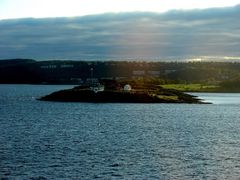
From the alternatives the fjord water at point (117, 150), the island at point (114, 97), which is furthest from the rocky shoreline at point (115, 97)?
the fjord water at point (117, 150)

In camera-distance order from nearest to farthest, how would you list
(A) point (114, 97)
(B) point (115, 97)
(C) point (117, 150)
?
(C) point (117, 150) < (B) point (115, 97) < (A) point (114, 97)

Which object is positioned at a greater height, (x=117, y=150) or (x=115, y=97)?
(x=115, y=97)

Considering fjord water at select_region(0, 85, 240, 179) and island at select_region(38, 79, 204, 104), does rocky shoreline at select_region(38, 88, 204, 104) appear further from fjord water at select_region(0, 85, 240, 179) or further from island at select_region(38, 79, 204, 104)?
fjord water at select_region(0, 85, 240, 179)

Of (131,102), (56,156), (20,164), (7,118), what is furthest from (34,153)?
(131,102)

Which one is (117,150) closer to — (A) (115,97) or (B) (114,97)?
(A) (115,97)

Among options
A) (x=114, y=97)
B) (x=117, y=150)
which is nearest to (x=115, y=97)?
(x=114, y=97)

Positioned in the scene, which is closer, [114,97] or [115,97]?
[115,97]

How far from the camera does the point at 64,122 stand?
304 ft

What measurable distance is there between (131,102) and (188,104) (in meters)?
16.6

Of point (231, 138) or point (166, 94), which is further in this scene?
point (166, 94)

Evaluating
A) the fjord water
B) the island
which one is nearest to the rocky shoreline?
the island

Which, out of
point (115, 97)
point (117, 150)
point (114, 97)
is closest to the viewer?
point (117, 150)

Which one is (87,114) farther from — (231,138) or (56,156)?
(56,156)

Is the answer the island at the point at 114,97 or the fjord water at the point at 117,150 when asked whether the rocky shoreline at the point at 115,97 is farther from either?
the fjord water at the point at 117,150
